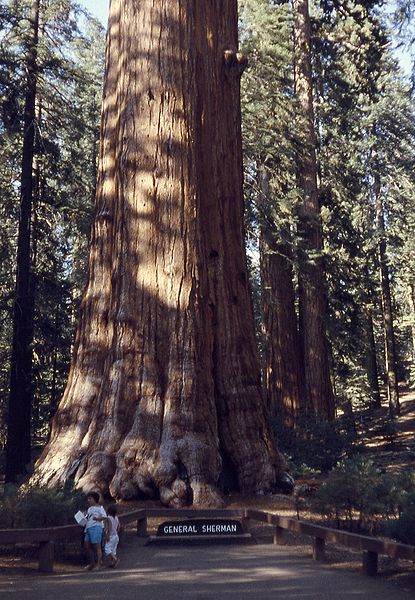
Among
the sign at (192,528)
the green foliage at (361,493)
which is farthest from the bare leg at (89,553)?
the green foliage at (361,493)

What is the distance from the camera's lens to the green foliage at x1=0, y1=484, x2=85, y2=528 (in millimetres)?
9328

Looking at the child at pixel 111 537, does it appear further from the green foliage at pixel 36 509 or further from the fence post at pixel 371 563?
the fence post at pixel 371 563

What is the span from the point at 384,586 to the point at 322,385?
15492 millimetres

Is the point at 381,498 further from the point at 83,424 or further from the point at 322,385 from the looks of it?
the point at 322,385

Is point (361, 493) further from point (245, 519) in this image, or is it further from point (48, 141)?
point (48, 141)

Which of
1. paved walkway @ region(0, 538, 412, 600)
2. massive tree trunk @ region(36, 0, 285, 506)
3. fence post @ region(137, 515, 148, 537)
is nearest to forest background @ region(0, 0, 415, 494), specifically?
massive tree trunk @ region(36, 0, 285, 506)

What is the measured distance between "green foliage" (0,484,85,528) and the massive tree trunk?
79.6 inches

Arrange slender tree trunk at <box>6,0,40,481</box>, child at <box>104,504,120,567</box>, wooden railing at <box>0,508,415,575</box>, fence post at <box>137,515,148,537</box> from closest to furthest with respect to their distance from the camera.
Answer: wooden railing at <box>0,508,415,575</box> < child at <box>104,504,120,567</box> < fence post at <box>137,515,148,537</box> < slender tree trunk at <box>6,0,40,481</box>

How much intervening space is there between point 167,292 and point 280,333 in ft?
38.4

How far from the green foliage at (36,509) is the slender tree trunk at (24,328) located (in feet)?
30.7

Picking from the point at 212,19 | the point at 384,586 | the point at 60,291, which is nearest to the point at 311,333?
the point at 60,291

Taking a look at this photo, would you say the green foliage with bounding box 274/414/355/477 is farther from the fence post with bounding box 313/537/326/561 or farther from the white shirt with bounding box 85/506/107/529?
the white shirt with bounding box 85/506/107/529

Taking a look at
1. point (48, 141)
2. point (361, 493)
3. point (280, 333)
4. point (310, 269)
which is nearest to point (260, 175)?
point (310, 269)

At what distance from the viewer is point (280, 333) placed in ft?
80.3
